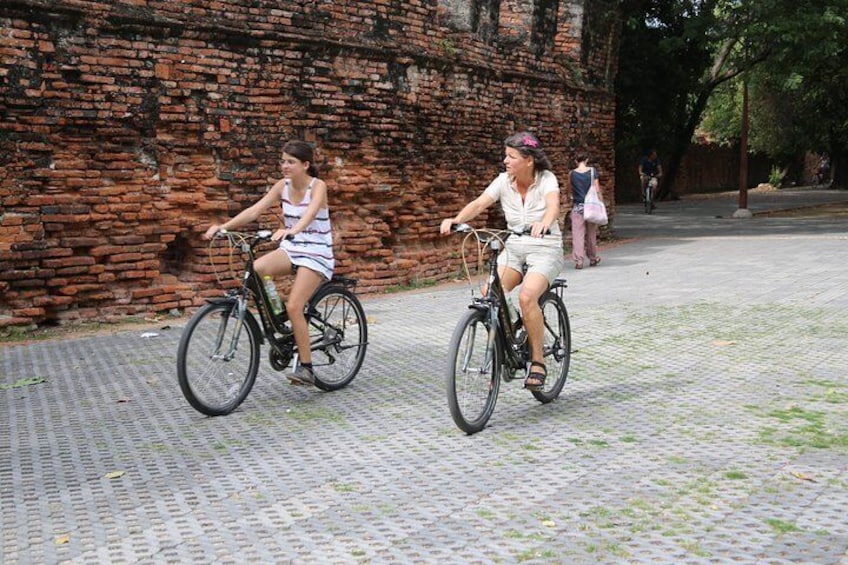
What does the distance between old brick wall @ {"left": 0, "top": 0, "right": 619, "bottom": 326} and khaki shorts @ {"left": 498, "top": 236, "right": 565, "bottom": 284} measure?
5388 millimetres

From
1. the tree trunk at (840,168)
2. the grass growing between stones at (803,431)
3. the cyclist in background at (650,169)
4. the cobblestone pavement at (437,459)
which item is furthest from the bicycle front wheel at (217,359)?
the tree trunk at (840,168)

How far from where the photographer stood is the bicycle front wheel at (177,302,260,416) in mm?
6418

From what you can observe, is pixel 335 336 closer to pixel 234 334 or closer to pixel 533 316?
pixel 234 334

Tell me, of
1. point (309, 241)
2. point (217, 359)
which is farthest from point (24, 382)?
point (309, 241)

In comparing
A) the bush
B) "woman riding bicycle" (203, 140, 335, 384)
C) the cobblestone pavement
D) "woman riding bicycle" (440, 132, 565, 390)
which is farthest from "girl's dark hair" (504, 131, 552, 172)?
the bush

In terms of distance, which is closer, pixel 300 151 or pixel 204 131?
pixel 300 151

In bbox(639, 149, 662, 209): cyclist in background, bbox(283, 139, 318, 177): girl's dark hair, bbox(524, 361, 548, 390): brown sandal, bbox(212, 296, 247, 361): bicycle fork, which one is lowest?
bbox(524, 361, 548, 390): brown sandal

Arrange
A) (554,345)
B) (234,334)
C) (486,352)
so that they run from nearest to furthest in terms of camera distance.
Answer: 1. (486,352)
2. (234,334)
3. (554,345)

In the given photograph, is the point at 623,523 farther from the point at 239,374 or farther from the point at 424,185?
the point at 424,185

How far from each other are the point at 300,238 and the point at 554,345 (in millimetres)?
1832

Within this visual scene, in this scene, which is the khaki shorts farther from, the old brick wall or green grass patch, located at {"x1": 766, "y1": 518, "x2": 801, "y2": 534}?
the old brick wall

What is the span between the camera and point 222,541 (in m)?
4.39

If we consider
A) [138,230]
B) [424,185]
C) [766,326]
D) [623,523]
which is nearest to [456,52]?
[424,185]

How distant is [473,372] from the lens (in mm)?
6055
